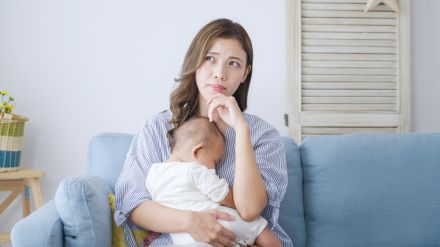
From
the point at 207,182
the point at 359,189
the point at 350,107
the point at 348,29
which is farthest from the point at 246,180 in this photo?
the point at 348,29

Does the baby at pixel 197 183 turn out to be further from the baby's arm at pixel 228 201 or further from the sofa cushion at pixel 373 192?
the sofa cushion at pixel 373 192

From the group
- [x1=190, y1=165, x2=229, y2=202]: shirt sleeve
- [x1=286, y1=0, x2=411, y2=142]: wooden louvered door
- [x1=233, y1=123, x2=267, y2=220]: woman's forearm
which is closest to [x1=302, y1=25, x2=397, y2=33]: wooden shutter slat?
[x1=286, y1=0, x2=411, y2=142]: wooden louvered door

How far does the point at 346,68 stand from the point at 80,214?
168 cm

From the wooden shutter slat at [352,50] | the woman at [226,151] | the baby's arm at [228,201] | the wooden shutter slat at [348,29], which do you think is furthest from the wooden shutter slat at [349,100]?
the baby's arm at [228,201]

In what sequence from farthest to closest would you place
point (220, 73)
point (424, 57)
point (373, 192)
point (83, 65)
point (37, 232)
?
point (424, 57)
point (83, 65)
point (373, 192)
point (220, 73)
point (37, 232)

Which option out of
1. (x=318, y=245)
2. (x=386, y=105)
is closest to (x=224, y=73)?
(x=318, y=245)

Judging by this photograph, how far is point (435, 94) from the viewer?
271 centimetres

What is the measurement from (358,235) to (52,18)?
1.79 meters

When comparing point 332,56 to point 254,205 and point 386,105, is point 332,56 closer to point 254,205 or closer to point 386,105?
point 386,105

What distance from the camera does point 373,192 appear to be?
Result: 1815 mm

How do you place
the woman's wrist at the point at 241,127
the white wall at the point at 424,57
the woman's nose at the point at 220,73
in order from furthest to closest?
the white wall at the point at 424,57, the woman's nose at the point at 220,73, the woman's wrist at the point at 241,127

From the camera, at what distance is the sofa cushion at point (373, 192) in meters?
1.79

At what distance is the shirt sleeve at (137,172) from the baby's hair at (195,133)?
0.28 ft

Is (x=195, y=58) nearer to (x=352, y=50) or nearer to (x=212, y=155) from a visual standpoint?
(x=212, y=155)
